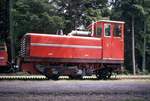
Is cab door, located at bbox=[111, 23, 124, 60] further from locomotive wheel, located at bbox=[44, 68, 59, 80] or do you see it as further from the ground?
the ground

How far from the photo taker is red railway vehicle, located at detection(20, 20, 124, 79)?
2311 centimetres

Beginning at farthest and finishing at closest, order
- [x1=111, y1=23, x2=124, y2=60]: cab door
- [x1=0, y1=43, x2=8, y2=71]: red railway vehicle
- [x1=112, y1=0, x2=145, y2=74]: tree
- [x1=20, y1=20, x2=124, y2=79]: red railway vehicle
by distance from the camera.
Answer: [x1=112, y1=0, x2=145, y2=74]: tree
[x1=0, y1=43, x2=8, y2=71]: red railway vehicle
[x1=111, y1=23, x2=124, y2=60]: cab door
[x1=20, y1=20, x2=124, y2=79]: red railway vehicle

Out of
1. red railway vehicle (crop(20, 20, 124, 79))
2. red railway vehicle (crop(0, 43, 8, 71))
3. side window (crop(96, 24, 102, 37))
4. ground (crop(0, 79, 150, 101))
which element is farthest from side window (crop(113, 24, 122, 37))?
ground (crop(0, 79, 150, 101))

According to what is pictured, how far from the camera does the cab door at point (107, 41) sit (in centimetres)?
2434

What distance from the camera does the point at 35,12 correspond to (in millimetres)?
35656

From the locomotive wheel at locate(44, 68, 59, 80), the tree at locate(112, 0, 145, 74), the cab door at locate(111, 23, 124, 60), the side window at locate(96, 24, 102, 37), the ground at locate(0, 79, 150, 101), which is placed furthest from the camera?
the tree at locate(112, 0, 145, 74)

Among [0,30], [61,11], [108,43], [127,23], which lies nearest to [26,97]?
[108,43]

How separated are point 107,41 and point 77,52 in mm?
1803

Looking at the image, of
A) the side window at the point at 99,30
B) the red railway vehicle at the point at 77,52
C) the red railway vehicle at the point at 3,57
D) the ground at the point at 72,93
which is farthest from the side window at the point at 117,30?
the ground at the point at 72,93

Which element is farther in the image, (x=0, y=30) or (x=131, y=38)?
(x=131, y=38)

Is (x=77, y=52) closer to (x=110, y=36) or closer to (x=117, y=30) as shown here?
(x=110, y=36)

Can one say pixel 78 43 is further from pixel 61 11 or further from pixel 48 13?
pixel 61 11

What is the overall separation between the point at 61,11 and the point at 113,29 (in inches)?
561

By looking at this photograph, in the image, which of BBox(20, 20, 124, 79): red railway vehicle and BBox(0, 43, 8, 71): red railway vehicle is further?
BBox(0, 43, 8, 71): red railway vehicle
